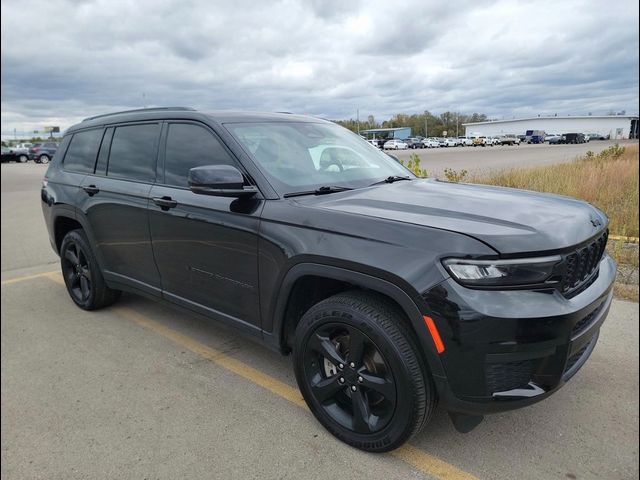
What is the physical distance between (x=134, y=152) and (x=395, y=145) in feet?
8.13

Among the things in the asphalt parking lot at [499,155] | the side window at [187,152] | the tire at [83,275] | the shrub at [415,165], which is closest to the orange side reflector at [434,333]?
the side window at [187,152]

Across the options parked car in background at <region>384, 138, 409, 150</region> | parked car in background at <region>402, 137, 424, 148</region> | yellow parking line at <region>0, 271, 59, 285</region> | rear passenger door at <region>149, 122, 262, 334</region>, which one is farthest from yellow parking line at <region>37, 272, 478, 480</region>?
parked car in background at <region>402, 137, 424, 148</region>

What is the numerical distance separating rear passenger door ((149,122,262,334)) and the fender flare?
370 mm

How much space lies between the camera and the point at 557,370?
82.1 inches

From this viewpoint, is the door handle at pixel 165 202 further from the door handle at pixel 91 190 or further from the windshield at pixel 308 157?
the door handle at pixel 91 190

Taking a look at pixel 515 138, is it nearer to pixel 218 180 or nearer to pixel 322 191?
pixel 322 191

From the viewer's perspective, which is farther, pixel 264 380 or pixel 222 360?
pixel 222 360

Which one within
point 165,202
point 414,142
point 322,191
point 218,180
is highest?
point 414,142

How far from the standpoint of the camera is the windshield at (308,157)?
300 cm

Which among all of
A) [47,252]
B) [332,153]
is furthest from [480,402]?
[47,252]

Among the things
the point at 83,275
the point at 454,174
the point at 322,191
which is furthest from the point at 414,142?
the point at 83,275

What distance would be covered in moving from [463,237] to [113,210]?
3055 mm

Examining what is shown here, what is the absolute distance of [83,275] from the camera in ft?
15.1

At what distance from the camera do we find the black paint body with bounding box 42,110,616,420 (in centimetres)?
202
